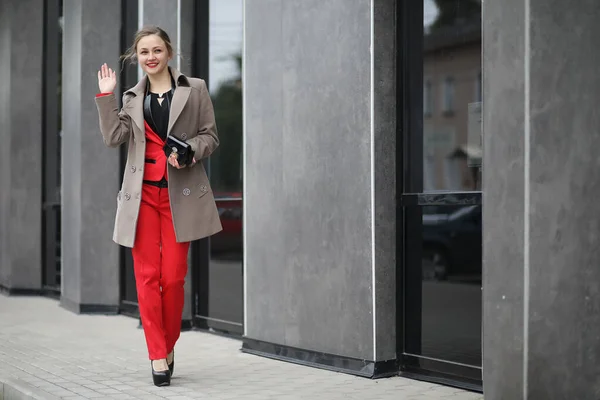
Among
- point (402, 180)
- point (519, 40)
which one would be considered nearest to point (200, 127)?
point (402, 180)

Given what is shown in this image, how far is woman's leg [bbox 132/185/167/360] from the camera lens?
6105 millimetres

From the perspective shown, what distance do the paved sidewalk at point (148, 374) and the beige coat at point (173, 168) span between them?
3.10 ft

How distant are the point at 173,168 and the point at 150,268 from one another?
2.14 feet

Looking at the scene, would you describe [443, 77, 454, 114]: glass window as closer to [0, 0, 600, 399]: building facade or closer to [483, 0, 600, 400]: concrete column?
[0, 0, 600, 399]: building facade

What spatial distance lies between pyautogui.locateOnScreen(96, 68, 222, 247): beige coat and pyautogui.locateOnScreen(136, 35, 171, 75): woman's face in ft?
0.48

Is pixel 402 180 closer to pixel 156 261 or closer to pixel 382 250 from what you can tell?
pixel 382 250

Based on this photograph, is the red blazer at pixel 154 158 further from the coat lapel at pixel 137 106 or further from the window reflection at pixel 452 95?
the window reflection at pixel 452 95

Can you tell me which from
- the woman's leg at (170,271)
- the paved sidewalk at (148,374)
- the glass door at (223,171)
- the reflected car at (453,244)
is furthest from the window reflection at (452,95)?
the glass door at (223,171)

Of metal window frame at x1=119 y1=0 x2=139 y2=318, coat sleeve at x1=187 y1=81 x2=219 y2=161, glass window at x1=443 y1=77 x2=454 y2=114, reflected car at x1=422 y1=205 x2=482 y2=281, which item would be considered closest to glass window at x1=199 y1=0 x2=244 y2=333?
metal window frame at x1=119 y1=0 x2=139 y2=318

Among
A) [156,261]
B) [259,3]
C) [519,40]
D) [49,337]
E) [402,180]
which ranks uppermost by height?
[259,3]

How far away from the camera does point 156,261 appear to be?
622cm

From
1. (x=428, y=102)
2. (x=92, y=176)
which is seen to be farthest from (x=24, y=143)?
(x=428, y=102)

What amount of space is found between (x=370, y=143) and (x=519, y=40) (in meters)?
1.82

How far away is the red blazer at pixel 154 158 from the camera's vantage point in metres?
6.20
